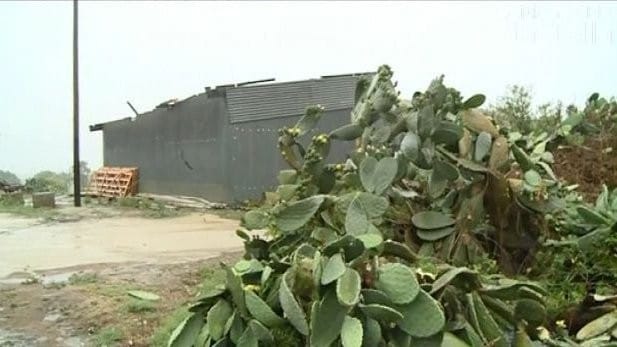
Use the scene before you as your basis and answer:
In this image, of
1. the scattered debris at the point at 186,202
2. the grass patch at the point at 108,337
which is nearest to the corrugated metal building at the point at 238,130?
the scattered debris at the point at 186,202

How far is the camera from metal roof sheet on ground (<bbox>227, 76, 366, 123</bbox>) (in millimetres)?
15617

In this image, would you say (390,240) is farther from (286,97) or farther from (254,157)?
(286,97)

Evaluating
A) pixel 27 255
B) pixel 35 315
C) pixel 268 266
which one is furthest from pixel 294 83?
pixel 268 266

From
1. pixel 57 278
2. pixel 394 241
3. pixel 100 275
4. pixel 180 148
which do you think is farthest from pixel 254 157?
pixel 394 241

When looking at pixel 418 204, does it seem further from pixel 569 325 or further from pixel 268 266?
pixel 268 266

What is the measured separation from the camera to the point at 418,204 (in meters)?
3.23

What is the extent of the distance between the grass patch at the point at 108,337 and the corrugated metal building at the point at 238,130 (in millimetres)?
10991

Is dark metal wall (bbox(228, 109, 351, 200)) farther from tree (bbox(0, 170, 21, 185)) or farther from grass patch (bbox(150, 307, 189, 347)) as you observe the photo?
tree (bbox(0, 170, 21, 185))

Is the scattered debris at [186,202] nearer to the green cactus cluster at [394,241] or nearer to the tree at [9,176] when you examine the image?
the tree at [9,176]

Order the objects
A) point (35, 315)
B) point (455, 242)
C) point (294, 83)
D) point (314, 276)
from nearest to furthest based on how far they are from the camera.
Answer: point (314, 276), point (455, 242), point (35, 315), point (294, 83)

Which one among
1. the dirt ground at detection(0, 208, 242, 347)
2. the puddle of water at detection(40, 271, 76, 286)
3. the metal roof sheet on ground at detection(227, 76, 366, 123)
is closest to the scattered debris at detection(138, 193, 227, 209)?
the metal roof sheet on ground at detection(227, 76, 366, 123)

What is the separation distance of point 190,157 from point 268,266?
15403 mm

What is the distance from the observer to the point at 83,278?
18.7ft

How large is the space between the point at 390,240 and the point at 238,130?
13436 mm
